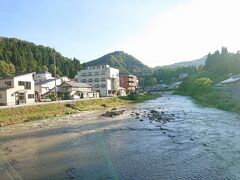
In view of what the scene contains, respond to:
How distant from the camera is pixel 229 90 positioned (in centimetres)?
5512

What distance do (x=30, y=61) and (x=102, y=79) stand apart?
49632 mm

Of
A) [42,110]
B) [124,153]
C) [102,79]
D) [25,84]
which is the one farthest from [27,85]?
[102,79]

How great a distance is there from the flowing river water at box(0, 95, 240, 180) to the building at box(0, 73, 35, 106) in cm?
1800

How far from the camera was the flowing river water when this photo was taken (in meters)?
14.1

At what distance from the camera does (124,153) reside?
18.0 metres

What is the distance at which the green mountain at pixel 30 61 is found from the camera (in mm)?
114312

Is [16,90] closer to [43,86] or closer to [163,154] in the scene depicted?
[43,86]

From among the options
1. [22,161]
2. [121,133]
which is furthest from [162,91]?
[22,161]

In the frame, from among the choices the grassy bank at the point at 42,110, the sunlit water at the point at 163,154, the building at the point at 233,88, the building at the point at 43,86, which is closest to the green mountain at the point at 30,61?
the building at the point at 43,86

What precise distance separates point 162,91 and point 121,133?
405ft

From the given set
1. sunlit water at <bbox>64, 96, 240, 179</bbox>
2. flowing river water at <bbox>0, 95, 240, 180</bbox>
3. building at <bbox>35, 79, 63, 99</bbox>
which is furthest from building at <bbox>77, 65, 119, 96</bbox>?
sunlit water at <bbox>64, 96, 240, 179</bbox>

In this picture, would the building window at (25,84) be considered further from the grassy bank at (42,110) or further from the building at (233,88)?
the building at (233,88)

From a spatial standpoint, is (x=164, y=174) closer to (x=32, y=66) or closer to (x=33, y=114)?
(x=33, y=114)

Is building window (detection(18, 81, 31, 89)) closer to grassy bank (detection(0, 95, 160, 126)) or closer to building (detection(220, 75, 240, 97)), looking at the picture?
grassy bank (detection(0, 95, 160, 126))
